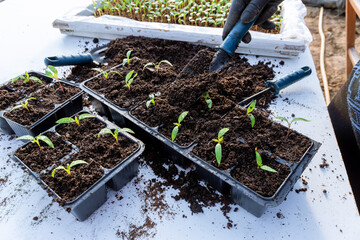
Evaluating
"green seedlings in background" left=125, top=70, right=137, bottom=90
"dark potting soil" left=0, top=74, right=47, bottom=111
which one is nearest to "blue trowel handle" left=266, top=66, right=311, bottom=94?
"green seedlings in background" left=125, top=70, right=137, bottom=90

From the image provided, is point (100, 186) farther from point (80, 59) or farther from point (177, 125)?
point (80, 59)

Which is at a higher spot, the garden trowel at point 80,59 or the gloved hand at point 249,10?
the gloved hand at point 249,10

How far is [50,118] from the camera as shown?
1362 mm

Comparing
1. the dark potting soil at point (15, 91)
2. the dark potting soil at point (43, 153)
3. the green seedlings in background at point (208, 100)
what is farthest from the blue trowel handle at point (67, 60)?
the green seedlings in background at point (208, 100)

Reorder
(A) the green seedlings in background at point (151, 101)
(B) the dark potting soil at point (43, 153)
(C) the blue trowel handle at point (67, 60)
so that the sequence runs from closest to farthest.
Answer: (B) the dark potting soil at point (43, 153), (A) the green seedlings in background at point (151, 101), (C) the blue trowel handle at point (67, 60)

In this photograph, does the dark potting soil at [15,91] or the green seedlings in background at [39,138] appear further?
the dark potting soil at [15,91]

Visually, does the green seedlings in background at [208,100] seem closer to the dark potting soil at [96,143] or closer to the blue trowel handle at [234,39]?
the blue trowel handle at [234,39]

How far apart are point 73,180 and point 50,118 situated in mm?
519

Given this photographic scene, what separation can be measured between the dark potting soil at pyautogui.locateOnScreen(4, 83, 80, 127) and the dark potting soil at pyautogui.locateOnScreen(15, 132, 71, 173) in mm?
195

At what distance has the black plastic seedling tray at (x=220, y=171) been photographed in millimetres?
933

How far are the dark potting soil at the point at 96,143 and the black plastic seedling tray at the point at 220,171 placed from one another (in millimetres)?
127

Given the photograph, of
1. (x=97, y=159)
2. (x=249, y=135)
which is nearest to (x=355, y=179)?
(x=249, y=135)

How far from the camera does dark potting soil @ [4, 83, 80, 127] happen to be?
1319 mm

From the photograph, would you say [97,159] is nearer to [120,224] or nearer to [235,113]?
[120,224]
